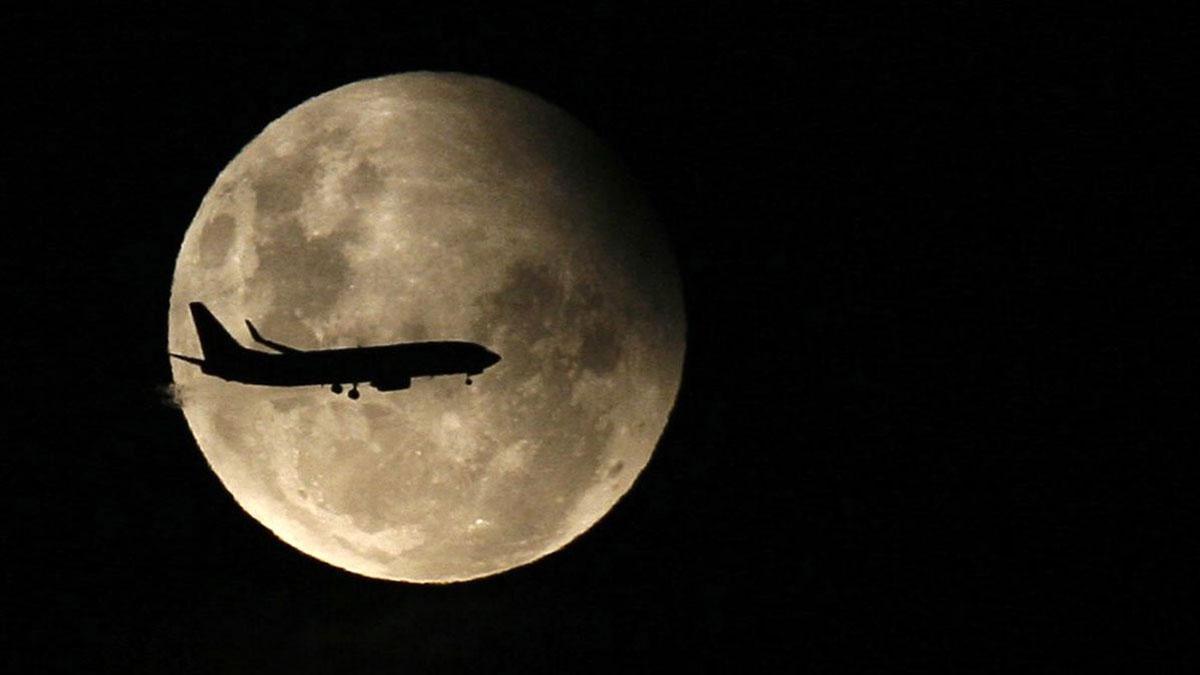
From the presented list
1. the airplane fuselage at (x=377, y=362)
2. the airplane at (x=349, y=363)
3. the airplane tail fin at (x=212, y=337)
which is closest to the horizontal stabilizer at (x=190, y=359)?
the airplane tail fin at (x=212, y=337)

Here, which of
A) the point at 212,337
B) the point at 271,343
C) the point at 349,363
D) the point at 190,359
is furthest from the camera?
the point at 190,359

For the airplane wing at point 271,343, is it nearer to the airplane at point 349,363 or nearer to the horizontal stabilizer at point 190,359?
the airplane at point 349,363

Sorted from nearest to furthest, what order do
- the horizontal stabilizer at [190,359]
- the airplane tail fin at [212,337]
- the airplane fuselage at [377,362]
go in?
the airplane fuselage at [377,362] → the airplane tail fin at [212,337] → the horizontal stabilizer at [190,359]

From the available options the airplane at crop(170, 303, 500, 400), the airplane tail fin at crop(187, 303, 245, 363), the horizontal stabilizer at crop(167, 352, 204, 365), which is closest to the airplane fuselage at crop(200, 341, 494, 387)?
the airplane at crop(170, 303, 500, 400)

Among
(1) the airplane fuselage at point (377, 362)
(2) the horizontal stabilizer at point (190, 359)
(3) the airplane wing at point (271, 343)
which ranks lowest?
(1) the airplane fuselage at point (377, 362)

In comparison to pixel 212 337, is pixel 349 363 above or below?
below

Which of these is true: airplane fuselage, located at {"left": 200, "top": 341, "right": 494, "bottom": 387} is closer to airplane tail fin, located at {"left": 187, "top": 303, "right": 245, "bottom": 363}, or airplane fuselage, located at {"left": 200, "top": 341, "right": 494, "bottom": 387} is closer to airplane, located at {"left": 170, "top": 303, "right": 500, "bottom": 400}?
airplane, located at {"left": 170, "top": 303, "right": 500, "bottom": 400}

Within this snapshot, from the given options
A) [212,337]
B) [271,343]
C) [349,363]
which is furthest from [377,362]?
[212,337]

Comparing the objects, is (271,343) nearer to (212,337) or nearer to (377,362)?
(212,337)

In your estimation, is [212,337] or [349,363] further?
[212,337]
